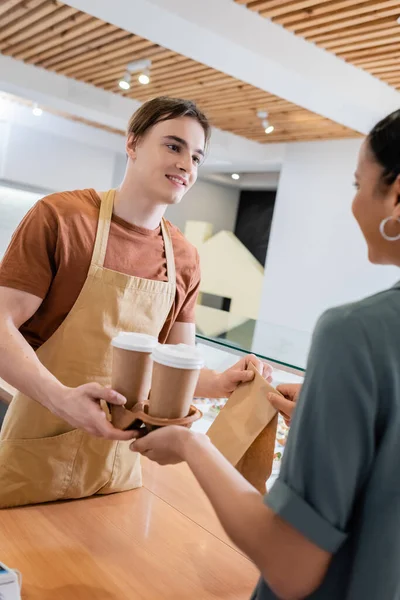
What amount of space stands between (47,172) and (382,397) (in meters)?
9.86

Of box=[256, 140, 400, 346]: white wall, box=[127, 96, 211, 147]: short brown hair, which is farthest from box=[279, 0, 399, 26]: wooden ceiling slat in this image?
box=[256, 140, 400, 346]: white wall

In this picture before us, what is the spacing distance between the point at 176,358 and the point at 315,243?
7308 millimetres

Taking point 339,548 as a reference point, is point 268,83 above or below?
above

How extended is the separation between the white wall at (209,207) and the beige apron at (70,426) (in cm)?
970

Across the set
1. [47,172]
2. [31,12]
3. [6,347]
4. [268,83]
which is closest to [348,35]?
[268,83]

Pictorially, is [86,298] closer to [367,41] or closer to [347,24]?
[347,24]

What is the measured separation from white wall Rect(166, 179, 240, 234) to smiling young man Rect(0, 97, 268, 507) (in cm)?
956

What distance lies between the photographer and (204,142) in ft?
→ 5.54

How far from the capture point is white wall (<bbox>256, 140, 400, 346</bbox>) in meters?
7.54

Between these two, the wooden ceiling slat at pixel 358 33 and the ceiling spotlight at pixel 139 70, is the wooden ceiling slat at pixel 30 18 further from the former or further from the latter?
the wooden ceiling slat at pixel 358 33

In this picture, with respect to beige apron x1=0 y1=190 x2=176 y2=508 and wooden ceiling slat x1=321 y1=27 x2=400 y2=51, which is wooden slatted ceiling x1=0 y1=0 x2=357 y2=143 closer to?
wooden ceiling slat x1=321 y1=27 x2=400 y2=51

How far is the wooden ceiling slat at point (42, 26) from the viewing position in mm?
5113

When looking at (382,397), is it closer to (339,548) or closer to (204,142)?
(339,548)

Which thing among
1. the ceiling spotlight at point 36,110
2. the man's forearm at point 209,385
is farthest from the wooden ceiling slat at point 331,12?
the ceiling spotlight at point 36,110
